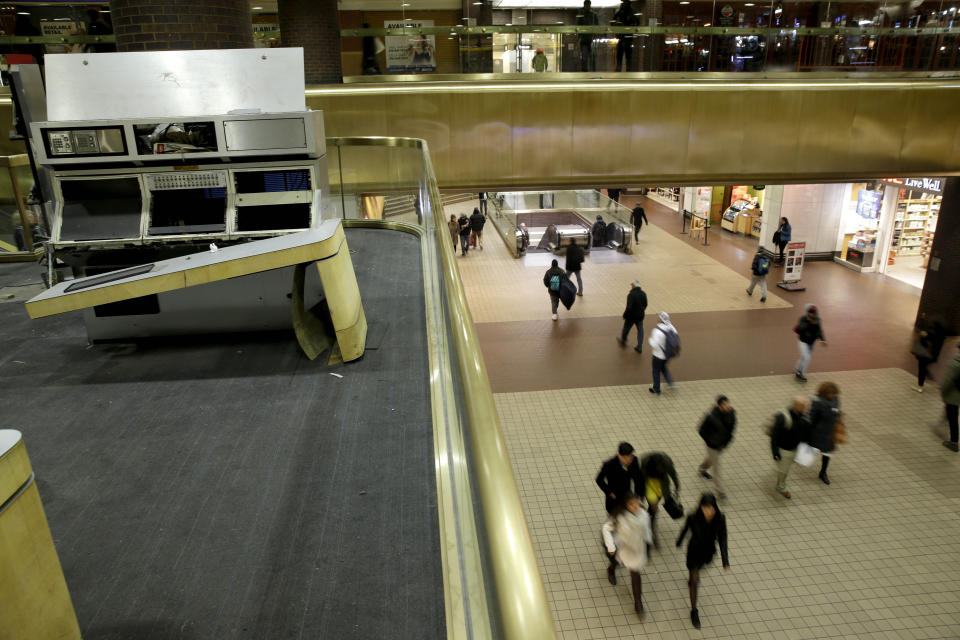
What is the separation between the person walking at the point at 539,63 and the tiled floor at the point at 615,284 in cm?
505

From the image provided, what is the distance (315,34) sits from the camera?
12.8m

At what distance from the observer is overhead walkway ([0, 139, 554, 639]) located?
1.50 m

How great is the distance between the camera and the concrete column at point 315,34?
12742 mm

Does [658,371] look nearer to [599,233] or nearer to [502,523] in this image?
[502,523]

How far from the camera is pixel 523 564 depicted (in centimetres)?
84

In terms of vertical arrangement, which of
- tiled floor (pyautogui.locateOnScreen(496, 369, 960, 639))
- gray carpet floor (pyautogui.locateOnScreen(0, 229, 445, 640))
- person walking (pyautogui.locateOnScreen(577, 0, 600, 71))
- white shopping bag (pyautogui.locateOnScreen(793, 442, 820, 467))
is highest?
person walking (pyautogui.locateOnScreen(577, 0, 600, 71))

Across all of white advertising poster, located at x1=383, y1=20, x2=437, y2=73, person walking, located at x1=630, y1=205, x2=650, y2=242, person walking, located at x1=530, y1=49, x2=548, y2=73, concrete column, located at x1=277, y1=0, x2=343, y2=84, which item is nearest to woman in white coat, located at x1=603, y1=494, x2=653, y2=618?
person walking, located at x1=530, y1=49, x2=548, y2=73

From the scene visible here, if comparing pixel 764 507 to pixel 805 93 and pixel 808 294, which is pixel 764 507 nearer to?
pixel 805 93

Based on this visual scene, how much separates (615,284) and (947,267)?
22.9ft

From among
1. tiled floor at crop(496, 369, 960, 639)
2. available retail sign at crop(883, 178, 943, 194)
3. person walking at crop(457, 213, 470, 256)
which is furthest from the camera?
person walking at crop(457, 213, 470, 256)

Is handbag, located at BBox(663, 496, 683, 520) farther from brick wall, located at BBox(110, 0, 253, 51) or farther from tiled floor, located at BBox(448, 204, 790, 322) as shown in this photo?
tiled floor, located at BBox(448, 204, 790, 322)

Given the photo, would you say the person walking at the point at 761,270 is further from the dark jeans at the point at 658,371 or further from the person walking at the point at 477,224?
the person walking at the point at 477,224

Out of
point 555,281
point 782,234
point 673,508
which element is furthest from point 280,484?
point 782,234

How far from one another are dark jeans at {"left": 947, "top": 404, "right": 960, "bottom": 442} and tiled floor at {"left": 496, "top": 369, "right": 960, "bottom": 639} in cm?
22
